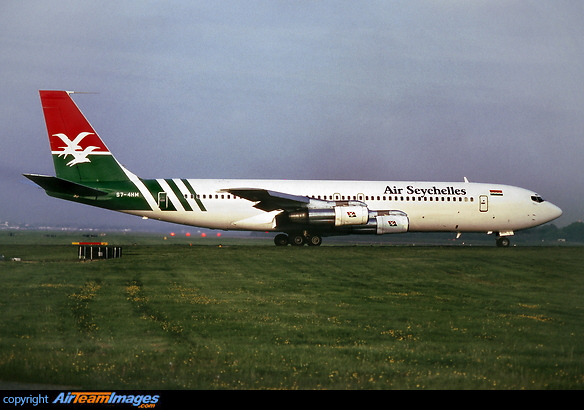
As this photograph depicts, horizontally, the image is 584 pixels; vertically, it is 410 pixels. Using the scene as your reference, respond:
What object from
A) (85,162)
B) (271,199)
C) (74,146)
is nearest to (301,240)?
(271,199)

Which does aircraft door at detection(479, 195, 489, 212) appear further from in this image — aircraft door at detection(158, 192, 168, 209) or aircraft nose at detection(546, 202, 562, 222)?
aircraft door at detection(158, 192, 168, 209)

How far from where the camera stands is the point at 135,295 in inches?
625

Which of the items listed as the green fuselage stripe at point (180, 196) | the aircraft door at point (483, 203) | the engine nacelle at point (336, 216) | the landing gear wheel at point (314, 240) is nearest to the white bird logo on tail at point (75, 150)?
the green fuselage stripe at point (180, 196)

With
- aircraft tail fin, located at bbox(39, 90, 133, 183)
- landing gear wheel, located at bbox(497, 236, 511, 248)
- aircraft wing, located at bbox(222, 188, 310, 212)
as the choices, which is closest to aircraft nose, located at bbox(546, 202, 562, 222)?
landing gear wheel, located at bbox(497, 236, 511, 248)

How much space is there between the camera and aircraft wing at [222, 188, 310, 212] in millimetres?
32781

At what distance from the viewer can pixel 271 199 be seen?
3338cm

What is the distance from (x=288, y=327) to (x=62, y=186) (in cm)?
2176

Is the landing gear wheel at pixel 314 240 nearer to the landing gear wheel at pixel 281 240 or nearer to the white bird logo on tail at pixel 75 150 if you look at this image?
the landing gear wheel at pixel 281 240

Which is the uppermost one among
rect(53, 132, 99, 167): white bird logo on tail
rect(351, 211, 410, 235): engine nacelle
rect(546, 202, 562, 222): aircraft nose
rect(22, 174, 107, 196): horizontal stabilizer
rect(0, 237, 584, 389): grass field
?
rect(53, 132, 99, 167): white bird logo on tail

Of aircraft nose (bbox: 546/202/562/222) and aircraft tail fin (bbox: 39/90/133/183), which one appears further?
aircraft nose (bbox: 546/202/562/222)

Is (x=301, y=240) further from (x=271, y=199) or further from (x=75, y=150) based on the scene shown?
(x=75, y=150)

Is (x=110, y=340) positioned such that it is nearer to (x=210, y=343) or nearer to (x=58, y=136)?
(x=210, y=343)

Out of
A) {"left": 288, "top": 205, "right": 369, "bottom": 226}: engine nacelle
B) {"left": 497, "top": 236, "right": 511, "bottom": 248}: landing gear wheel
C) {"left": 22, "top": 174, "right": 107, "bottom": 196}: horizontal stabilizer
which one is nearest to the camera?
{"left": 22, "top": 174, "right": 107, "bottom": 196}: horizontal stabilizer

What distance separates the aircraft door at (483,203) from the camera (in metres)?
36.9
